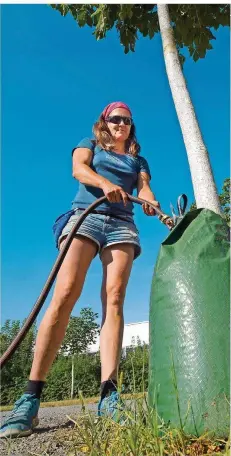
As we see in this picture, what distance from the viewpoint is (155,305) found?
196 cm

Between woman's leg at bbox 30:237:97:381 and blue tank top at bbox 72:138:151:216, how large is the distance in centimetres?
26

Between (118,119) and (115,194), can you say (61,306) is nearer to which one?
(115,194)

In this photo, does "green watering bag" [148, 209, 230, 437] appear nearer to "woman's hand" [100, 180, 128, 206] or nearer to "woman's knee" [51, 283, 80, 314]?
"woman's hand" [100, 180, 128, 206]

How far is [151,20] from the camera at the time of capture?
462 centimetres

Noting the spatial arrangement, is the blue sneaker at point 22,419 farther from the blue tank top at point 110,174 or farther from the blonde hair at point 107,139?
the blonde hair at point 107,139

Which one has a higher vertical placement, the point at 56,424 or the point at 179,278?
the point at 179,278

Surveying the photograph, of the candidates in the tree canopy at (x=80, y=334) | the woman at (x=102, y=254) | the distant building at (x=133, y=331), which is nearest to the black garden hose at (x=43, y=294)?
the woman at (x=102, y=254)

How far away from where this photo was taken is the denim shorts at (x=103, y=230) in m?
2.74

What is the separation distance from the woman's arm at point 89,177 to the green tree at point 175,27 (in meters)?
0.77

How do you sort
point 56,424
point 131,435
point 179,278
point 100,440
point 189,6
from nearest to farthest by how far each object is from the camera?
point 131,435
point 100,440
point 179,278
point 56,424
point 189,6

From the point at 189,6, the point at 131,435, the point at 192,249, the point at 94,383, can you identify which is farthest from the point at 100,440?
the point at 94,383

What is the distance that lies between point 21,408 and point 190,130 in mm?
2047

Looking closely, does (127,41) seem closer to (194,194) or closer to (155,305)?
(194,194)

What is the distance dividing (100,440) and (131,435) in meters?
0.20
